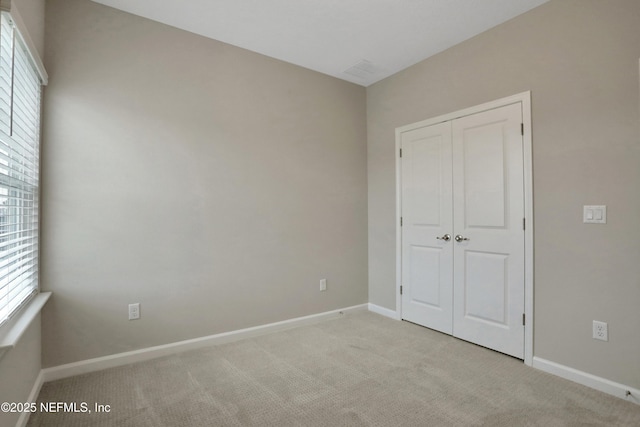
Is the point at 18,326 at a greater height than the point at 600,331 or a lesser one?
greater

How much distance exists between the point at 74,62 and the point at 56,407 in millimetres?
2282

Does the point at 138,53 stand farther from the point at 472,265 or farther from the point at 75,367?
the point at 472,265

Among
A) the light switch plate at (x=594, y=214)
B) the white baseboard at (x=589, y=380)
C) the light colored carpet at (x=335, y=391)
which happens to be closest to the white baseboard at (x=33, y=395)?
the light colored carpet at (x=335, y=391)

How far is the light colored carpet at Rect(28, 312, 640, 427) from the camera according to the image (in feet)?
6.18

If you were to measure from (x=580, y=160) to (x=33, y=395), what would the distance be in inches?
151

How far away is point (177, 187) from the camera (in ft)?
9.15

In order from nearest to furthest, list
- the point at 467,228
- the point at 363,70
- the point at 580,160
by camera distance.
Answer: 1. the point at 580,160
2. the point at 467,228
3. the point at 363,70

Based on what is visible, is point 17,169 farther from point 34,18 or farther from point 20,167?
point 34,18

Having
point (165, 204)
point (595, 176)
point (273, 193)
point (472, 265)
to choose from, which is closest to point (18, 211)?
point (165, 204)

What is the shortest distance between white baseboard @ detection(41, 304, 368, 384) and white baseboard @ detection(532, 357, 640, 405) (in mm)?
1984

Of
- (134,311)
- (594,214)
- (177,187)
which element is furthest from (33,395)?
(594,214)

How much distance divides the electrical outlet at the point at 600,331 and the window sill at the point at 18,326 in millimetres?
3236

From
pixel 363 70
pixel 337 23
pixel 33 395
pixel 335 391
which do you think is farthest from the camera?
pixel 363 70

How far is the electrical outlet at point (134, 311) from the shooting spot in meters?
2.58
